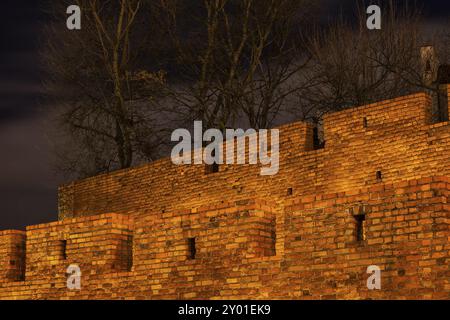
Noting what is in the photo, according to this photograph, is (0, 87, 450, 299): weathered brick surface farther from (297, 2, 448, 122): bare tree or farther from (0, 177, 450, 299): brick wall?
(297, 2, 448, 122): bare tree

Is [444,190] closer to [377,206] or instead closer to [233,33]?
[377,206]

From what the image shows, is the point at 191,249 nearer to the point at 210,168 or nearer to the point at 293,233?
the point at 293,233

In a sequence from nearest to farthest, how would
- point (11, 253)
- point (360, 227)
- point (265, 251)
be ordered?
point (360, 227)
point (265, 251)
point (11, 253)

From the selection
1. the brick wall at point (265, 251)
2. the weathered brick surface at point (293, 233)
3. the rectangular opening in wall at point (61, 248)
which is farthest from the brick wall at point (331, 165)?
the rectangular opening in wall at point (61, 248)

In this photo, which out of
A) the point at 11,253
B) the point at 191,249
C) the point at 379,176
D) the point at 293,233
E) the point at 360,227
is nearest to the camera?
the point at 360,227

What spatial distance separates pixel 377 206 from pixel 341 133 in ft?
16.3

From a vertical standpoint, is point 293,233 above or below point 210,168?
below

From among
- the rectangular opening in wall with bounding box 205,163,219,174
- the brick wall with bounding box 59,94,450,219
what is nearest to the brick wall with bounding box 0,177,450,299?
the brick wall with bounding box 59,94,450,219

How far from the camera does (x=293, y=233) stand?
29.1 ft

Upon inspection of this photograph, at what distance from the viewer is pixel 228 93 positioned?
65.0ft

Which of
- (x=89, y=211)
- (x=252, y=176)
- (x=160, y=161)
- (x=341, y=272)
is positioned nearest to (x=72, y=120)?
(x=89, y=211)

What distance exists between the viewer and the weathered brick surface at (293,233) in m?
8.02

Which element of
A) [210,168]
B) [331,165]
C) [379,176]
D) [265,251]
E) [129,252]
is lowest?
[265,251]

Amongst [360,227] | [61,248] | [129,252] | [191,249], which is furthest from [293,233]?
[61,248]
